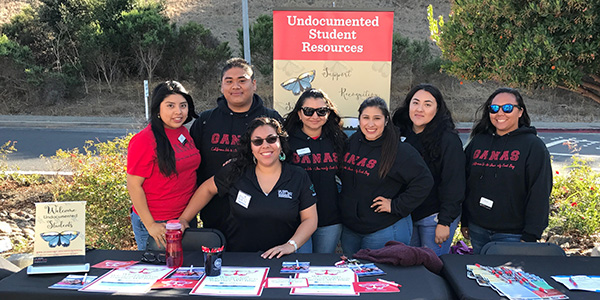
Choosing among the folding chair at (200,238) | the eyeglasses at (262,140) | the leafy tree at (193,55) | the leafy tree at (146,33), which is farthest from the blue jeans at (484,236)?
the leafy tree at (146,33)

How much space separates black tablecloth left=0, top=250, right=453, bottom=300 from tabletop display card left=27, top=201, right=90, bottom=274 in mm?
92

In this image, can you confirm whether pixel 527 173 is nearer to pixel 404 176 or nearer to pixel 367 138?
pixel 404 176

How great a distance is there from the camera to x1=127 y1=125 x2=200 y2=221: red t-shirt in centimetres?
299

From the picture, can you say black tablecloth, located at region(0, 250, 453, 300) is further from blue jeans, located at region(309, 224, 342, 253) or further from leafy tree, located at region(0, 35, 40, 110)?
leafy tree, located at region(0, 35, 40, 110)

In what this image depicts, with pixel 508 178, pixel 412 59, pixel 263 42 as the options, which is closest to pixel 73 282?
pixel 508 178

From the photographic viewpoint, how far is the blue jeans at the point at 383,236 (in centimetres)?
317

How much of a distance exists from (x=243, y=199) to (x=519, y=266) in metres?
1.69

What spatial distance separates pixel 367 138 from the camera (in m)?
3.20

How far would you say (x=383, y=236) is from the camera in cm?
317

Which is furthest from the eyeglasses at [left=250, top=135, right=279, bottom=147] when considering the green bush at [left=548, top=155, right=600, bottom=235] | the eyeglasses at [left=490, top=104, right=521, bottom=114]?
the green bush at [left=548, top=155, right=600, bottom=235]

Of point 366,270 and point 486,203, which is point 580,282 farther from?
point 366,270

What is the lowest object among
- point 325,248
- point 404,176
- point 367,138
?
point 325,248

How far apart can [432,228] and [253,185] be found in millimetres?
1395

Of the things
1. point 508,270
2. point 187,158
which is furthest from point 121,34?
point 508,270
